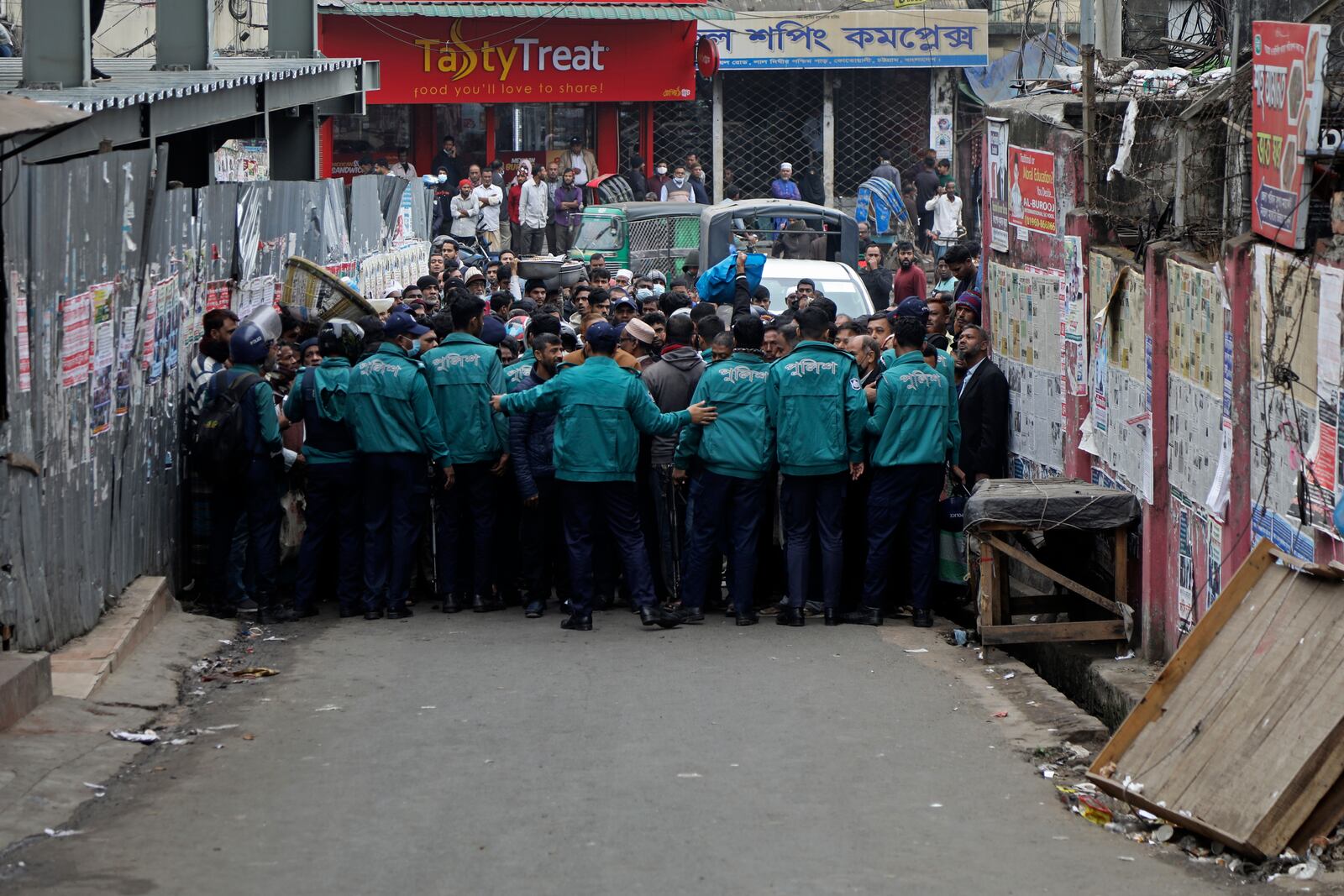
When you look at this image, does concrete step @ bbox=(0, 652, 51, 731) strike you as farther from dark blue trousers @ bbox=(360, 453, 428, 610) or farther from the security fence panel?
the security fence panel

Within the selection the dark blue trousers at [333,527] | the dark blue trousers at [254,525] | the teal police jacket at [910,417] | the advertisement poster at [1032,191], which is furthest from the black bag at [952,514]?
the dark blue trousers at [254,525]

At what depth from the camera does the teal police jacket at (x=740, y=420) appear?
10477mm

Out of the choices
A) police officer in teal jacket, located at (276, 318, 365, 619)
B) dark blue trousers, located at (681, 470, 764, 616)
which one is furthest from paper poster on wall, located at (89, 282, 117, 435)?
dark blue trousers, located at (681, 470, 764, 616)

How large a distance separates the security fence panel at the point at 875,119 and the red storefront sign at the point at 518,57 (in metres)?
3.45

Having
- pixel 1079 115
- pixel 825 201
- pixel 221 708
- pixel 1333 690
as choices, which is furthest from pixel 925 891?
pixel 825 201

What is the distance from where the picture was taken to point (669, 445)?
36.3ft

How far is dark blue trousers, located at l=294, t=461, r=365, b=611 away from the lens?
10.8 m

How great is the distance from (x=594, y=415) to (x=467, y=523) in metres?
1.33

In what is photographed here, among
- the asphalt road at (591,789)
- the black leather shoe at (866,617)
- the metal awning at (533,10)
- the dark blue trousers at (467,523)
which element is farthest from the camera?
the metal awning at (533,10)

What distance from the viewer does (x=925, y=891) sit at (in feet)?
19.0

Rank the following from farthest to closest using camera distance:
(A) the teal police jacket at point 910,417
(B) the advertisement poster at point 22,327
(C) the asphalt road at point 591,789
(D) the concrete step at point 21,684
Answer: (A) the teal police jacket at point 910,417, (B) the advertisement poster at point 22,327, (D) the concrete step at point 21,684, (C) the asphalt road at point 591,789

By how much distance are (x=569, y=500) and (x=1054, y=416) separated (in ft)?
9.66

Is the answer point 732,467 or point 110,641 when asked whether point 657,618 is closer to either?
point 732,467

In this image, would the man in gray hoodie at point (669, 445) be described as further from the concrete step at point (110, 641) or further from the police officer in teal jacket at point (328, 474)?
the concrete step at point (110, 641)
